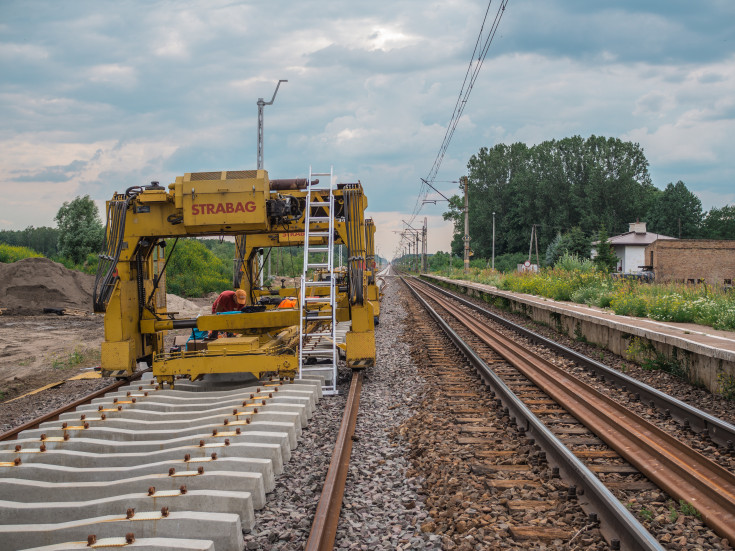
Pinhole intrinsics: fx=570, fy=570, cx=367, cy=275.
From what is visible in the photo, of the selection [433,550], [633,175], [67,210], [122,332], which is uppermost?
[633,175]

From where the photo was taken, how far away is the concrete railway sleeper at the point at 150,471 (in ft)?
12.2

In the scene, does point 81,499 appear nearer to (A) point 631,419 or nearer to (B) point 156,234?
(B) point 156,234

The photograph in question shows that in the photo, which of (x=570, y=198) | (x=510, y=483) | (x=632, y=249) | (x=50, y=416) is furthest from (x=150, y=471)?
(x=570, y=198)

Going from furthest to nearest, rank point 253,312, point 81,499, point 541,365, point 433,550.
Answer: point 541,365, point 253,312, point 81,499, point 433,550

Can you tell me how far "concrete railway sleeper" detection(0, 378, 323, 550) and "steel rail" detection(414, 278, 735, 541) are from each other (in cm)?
338

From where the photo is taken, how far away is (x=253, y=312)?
9.28 m

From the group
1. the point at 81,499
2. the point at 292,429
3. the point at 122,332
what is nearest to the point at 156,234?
the point at 122,332

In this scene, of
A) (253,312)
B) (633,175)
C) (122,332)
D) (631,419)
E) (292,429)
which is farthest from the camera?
(633,175)

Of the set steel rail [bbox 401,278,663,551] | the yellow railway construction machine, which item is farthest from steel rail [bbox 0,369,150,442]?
steel rail [bbox 401,278,663,551]

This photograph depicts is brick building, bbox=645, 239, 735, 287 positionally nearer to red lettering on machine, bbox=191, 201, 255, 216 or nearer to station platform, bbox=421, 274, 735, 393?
station platform, bbox=421, 274, 735, 393

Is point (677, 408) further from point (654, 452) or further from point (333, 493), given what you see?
point (333, 493)

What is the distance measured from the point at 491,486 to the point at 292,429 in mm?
2092

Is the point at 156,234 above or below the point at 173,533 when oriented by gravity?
above

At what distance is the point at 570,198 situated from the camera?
79.2 m
